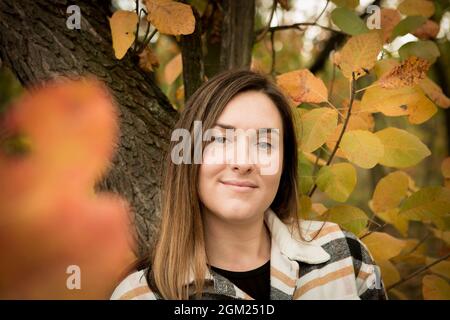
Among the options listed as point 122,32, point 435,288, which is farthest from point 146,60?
point 435,288

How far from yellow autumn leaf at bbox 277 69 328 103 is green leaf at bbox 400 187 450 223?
1.14 ft

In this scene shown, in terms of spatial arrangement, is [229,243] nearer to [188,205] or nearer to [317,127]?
[188,205]

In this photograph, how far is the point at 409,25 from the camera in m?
1.31

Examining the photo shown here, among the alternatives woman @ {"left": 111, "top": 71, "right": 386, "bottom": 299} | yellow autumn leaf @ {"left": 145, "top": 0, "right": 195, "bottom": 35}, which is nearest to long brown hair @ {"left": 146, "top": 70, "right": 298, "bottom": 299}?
woman @ {"left": 111, "top": 71, "right": 386, "bottom": 299}

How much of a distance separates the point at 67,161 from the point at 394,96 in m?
1.12

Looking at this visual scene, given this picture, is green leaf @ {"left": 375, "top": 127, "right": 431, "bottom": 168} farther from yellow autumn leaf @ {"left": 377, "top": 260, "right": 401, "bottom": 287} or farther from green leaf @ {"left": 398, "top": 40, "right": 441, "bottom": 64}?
yellow autumn leaf @ {"left": 377, "top": 260, "right": 401, "bottom": 287}

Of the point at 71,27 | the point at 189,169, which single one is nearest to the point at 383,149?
the point at 189,169

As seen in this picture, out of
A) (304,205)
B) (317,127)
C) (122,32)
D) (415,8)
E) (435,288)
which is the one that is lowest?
(435,288)

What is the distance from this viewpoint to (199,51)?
148cm

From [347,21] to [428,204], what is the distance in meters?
0.50

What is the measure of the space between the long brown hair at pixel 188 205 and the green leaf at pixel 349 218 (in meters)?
0.30

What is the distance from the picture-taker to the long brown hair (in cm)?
112

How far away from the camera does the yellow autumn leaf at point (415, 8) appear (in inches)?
52.0

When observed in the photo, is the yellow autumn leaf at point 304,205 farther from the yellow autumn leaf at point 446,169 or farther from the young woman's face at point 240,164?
the yellow autumn leaf at point 446,169
